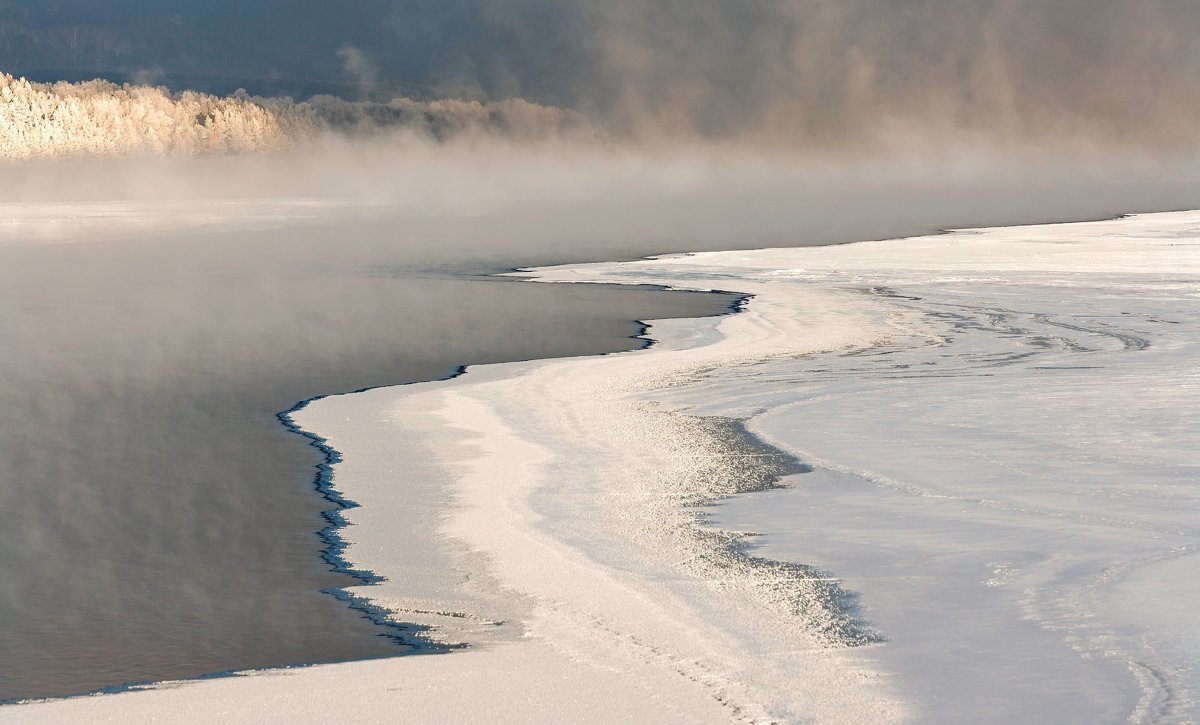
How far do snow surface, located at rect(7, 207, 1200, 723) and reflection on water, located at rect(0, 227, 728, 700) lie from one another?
1.38 feet

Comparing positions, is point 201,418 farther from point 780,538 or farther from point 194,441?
→ point 780,538

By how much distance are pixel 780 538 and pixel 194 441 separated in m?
4.98

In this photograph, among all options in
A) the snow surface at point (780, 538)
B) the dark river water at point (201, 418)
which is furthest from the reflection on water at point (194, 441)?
the snow surface at point (780, 538)

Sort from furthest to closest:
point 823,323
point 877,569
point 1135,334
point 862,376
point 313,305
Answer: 1. point 313,305
2. point 823,323
3. point 1135,334
4. point 862,376
5. point 877,569

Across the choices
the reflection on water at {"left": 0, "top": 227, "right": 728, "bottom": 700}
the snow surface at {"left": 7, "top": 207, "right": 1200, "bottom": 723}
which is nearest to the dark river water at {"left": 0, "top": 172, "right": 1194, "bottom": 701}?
the reflection on water at {"left": 0, "top": 227, "right": 728, "bottom": 700}

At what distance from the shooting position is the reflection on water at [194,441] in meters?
6.25

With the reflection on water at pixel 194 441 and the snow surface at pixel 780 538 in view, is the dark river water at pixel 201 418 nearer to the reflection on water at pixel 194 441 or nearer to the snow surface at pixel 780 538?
the reflection on water at pixel 194 441

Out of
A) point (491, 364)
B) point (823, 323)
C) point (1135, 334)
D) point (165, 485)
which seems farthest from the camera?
point (823, 323)

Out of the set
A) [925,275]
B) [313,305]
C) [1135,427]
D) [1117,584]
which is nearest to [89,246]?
[313,305]

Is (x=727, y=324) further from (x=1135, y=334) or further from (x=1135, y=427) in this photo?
(x=1135, y=427)

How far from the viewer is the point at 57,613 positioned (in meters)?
6.53

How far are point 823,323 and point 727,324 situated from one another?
3.88ft

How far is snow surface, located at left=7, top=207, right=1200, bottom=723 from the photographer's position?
5.42 m

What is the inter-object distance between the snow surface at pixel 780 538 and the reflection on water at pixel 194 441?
16.5 inches
